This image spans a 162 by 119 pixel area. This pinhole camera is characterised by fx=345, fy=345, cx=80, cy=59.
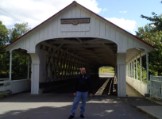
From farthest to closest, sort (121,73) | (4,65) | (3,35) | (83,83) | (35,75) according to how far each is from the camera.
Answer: (3,35) → (4,65) → (35,75) → (121,73) → (83,83)

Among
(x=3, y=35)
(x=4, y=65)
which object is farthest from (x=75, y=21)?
(x=3, y=35)

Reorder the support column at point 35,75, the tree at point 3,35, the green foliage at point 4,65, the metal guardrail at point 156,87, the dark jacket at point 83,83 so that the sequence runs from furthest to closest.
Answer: the tree at point 3,35, the green foliage at point 4,65, the support column at point 35,75, the metal guardrail at point 156,87, the dark jacket at point 83,83

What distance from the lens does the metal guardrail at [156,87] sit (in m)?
17.8

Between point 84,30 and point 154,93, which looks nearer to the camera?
point 154,93

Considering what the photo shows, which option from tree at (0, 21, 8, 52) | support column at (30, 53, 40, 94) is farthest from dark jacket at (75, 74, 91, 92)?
tree at (0, 21, 8, 52)

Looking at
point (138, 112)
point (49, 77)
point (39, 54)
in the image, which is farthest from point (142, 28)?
point (138, 112)

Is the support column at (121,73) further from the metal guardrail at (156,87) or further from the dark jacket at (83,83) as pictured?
the dark jacket at (83,83)

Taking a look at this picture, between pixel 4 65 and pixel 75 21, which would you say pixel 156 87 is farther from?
pixel 4 65

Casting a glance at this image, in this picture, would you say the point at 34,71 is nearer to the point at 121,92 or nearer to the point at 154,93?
the point at 121,92

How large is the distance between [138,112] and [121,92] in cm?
755

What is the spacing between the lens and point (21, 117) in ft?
38.5

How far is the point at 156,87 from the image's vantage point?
1858cm

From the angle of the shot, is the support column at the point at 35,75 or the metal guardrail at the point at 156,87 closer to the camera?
the metal guardrail at the point at 156,87

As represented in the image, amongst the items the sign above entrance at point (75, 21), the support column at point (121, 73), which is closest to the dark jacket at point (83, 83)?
the support column at point (121, 73)
